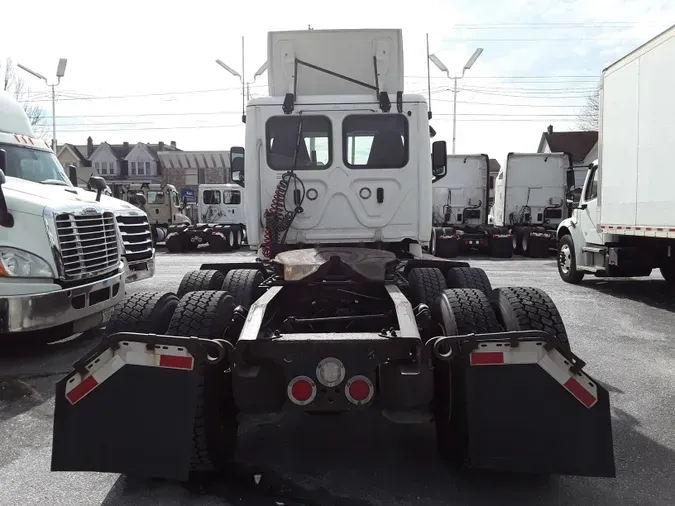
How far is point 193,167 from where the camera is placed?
55.8 metres

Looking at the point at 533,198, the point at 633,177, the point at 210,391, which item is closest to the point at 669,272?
the point at 633,177

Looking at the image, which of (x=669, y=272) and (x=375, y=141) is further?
(x=669, y=272)

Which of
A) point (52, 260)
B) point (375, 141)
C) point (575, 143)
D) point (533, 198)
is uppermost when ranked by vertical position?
point (575, 143)

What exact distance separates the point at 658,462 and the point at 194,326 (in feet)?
9.87

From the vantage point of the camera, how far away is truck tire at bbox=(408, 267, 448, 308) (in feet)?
14.2

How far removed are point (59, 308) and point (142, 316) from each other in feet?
7.93

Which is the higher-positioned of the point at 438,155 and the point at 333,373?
the point at 438,155

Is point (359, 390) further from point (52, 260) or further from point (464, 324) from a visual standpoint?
point (52, 260)

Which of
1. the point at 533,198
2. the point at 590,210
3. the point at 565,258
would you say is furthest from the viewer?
the point at 533,198

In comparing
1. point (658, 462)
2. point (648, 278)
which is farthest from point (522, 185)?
point (658, 462)

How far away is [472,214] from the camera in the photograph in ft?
64.1

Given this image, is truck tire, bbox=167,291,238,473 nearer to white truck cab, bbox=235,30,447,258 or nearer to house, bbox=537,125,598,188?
white truck cab, bbox=235,30,447,258

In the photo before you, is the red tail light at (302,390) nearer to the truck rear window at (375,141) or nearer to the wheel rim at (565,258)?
the truck rear window at (375,141)

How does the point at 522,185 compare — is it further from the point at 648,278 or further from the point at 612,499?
the point at 612,499
